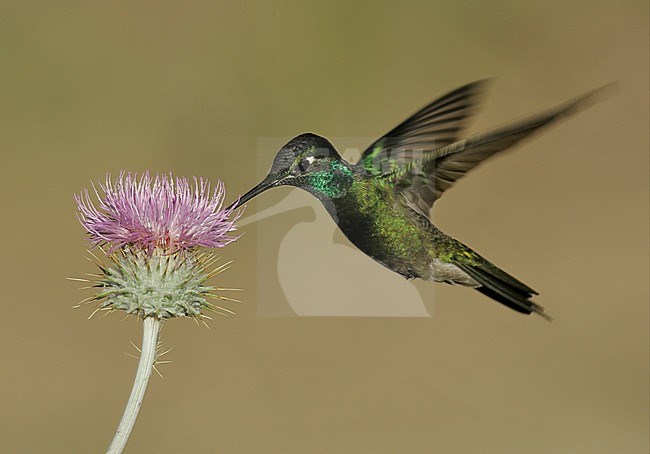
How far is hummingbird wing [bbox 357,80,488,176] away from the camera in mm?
2943

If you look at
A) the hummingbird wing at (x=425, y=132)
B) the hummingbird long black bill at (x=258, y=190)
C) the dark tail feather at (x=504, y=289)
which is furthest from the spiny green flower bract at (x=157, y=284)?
the dark tail feather at (x=504, y=289)

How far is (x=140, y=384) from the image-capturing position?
254cm

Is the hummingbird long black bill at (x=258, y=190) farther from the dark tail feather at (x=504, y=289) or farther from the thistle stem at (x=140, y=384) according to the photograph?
the dark tail feather at (x=504, y=289)

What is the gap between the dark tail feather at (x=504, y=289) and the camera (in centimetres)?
326

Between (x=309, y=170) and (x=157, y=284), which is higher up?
(x=309, y=170)

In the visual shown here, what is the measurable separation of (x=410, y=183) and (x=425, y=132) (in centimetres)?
23

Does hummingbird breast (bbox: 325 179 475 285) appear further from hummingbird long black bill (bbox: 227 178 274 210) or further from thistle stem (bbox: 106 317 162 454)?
thistle stem (bbox: 106 317 162 454)

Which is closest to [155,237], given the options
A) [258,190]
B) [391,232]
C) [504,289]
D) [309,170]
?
[258,190]

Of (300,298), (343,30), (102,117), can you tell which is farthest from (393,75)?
(300,298)

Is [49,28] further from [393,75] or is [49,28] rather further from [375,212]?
[375,212]

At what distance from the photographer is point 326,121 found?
34.3ft

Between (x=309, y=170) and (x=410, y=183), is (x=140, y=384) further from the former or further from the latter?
(x=410, y=183)

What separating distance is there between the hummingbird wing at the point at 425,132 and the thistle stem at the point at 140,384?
3.39 feet

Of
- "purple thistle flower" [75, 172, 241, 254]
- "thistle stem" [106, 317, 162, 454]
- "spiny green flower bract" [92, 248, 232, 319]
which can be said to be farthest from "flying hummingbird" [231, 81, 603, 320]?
"thistle stem" [106, 317, 162, 454]
